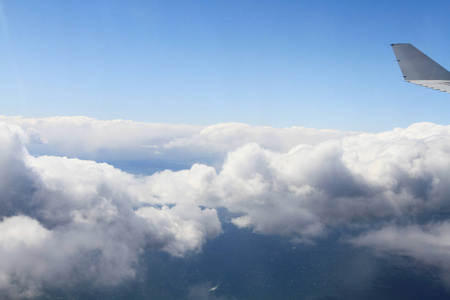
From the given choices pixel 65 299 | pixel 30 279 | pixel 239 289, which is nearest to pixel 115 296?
pixel 65 299

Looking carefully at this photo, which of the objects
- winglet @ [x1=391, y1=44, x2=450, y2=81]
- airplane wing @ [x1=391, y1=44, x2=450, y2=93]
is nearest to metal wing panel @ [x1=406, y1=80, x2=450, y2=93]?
airplane wing @ [x1=391, y1=44, x2=450, y2=93]

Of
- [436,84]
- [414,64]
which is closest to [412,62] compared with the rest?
[414,64]

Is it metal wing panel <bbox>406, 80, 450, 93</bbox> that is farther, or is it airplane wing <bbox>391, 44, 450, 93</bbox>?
airplane wing <bbox>391, 44, 450, 93</bbox>

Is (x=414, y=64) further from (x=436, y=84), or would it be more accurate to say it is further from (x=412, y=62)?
(x=436, y=84)

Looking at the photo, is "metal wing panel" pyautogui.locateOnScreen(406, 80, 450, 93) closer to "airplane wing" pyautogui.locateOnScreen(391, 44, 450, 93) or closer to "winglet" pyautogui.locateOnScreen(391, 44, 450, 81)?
"airplane wing" pyautogui.locateOnScreen(391, 44, 450, 93)

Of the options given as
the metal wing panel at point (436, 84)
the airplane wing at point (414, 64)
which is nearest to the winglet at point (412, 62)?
the airplane wing at point (414, 64)

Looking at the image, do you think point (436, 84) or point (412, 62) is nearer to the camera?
point (436, 84)

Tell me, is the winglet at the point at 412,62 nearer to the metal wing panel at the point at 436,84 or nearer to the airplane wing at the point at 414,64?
the airplane wing at the point at 414,64

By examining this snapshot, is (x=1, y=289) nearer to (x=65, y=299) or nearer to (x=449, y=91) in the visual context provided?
(x=65, y=299)
